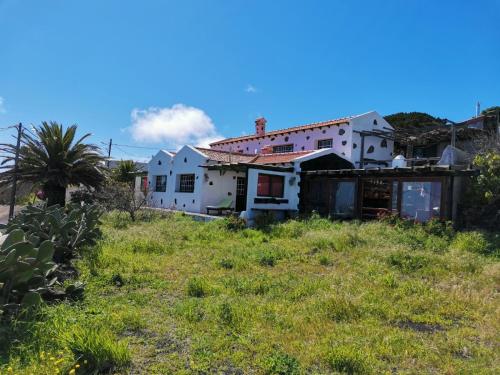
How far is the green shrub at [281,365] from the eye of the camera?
401 centimetres

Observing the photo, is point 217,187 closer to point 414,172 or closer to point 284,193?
point 284,193

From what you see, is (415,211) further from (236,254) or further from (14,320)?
(14,320)

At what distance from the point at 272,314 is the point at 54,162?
13792 millimetres

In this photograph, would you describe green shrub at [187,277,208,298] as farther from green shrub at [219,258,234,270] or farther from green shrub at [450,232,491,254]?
green shrub at [450,232,491,254]

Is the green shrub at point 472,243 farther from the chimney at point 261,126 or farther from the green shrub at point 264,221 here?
the chimney at point 261,126

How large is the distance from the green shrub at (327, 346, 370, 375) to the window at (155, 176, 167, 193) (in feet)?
68.2

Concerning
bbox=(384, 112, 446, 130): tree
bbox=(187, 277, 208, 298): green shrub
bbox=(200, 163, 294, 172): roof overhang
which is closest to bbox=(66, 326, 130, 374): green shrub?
bbox=(187, 277, 208, 298): green shrub

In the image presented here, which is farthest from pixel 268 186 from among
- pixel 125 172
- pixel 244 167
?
pixel 125 172

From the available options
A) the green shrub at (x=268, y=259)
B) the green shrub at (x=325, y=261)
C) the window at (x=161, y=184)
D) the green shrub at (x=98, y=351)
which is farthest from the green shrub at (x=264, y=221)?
the green shrub at (x=98, y=351)

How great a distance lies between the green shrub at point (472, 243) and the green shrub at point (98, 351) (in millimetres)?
10013

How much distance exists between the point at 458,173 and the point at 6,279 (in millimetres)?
14386

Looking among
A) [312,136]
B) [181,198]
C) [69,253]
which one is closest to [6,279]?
[69,253]

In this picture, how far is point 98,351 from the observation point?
4.02 meters

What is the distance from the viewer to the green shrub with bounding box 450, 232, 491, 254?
35.7ft
